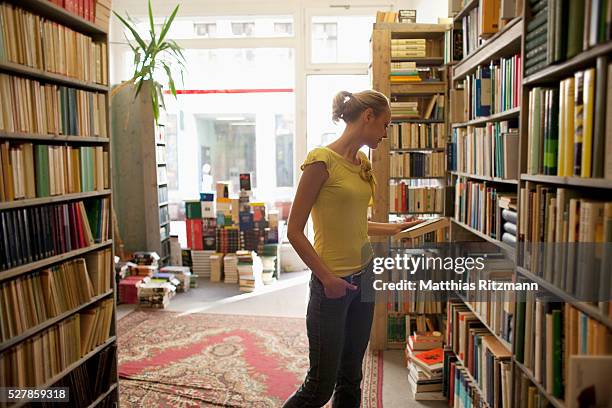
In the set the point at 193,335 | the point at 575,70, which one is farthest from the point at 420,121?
the point at 193,335

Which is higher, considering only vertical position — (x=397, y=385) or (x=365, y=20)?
(x=365, y=20)

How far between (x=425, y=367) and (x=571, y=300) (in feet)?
5.52

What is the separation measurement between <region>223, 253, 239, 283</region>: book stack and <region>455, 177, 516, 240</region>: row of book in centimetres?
334

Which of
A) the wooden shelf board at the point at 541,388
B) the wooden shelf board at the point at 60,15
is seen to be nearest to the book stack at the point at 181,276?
the wooden shelf board at the point at 60,15

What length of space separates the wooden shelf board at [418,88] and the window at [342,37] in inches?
99.2

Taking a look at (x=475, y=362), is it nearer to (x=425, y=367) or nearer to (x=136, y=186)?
(x=425, y=367)

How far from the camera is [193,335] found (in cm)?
400

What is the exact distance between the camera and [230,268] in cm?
565

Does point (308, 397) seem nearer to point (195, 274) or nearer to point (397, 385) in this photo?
point (397, 385)

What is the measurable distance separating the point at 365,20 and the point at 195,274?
383 centimetres

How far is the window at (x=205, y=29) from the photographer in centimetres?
623

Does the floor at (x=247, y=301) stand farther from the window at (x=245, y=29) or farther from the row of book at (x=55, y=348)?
the window at (x=245, y=29)

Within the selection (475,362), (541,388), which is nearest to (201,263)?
Answer: (475,362)

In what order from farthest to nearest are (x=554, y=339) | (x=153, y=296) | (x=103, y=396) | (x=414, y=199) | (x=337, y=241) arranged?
(x=153, y=296), (x=414, y=199), (x=103, y=396), (x=337, y=241), (x=554, y=339)
